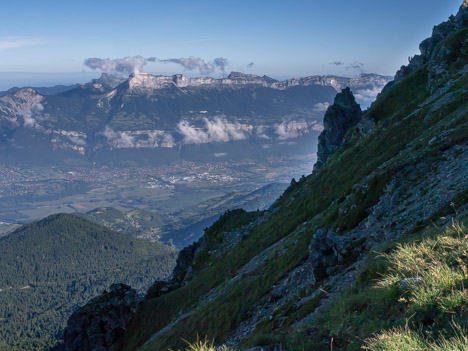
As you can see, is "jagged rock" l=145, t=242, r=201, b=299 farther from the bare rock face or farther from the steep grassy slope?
the bare rock face

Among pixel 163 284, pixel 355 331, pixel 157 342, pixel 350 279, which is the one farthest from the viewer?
pixel 163 284

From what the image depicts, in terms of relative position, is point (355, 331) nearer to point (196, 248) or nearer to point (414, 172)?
point (414, 172)

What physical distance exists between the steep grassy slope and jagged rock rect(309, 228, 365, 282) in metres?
0.10

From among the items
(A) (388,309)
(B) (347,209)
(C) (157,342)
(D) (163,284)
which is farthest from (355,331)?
(D) (163,284)

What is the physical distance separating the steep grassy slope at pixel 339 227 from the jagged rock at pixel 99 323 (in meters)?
3.18

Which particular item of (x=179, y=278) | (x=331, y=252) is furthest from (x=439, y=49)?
(x=179, y=278)

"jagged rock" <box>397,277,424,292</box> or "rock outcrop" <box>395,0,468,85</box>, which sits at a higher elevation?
"rock outcrop" <box>395,0,468,85</box>

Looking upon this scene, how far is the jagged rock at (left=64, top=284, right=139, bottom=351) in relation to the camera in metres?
84.2

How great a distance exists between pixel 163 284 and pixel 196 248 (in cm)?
1671

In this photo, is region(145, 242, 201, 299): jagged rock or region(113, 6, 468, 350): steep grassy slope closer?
region(113, 6, 468, 350): steep grassy slope

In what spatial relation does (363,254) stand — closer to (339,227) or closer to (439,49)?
(339,227)

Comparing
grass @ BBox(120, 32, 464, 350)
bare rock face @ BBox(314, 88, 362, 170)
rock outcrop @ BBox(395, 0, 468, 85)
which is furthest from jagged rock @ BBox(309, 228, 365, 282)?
bare rock face @ BBox(314, 88, 362, 170)

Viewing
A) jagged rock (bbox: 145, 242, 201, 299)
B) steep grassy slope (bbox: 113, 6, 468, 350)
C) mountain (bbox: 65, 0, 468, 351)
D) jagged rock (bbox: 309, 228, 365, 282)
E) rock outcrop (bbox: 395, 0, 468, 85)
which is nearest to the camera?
mountain (bbox: 65, 0, 468, 351)

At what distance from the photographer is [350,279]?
2542 centimetres
